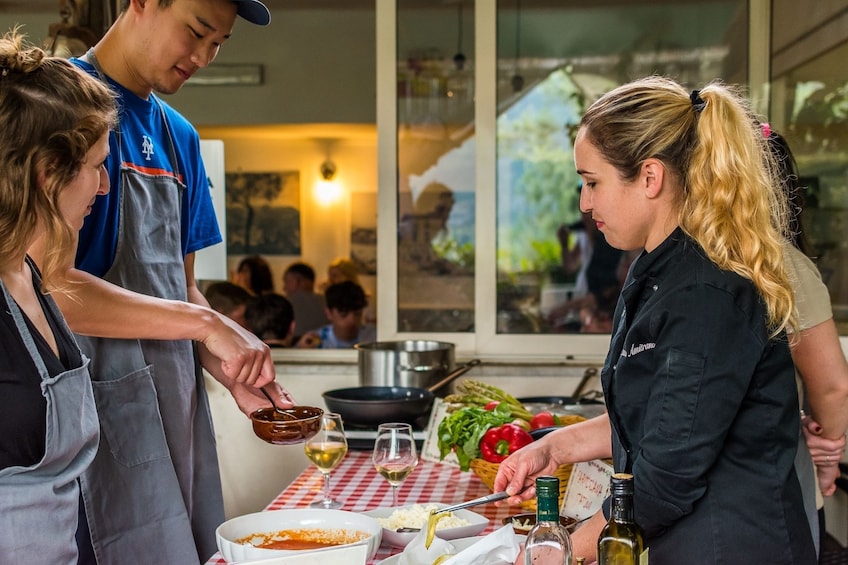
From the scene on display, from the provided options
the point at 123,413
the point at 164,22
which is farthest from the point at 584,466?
the point at 164,22

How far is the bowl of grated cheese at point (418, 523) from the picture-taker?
183 centimetres

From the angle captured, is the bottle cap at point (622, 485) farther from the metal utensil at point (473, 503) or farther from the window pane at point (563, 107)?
the window pane at point (563, 107)

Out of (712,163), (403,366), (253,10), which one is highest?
(253,10)

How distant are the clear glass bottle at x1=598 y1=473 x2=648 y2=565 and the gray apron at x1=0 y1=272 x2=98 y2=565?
82cm

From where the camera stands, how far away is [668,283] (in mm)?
1483

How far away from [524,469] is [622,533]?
53 cm

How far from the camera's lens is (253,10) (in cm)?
218

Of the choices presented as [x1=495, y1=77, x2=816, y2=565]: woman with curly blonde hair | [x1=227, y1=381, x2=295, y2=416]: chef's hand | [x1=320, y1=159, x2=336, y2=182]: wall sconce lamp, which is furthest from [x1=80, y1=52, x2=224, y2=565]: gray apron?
[x1=320, y1=159, x2=336, y2=182]: wall sconce lamp

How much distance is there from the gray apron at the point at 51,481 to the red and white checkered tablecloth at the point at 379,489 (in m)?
0.75

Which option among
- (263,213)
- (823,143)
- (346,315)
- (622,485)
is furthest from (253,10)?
(263,213)

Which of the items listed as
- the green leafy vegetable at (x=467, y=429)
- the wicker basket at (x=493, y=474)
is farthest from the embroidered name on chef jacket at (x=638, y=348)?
the green leafy vegetable at (x=467, y=429)

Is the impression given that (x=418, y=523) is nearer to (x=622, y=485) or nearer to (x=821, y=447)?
(x=622, y=485)

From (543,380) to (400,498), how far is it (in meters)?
1.58

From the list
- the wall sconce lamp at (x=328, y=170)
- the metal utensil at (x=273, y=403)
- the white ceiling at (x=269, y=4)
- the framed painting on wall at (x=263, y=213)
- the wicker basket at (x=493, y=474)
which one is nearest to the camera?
the metal utensil at (x=273, y=403)
